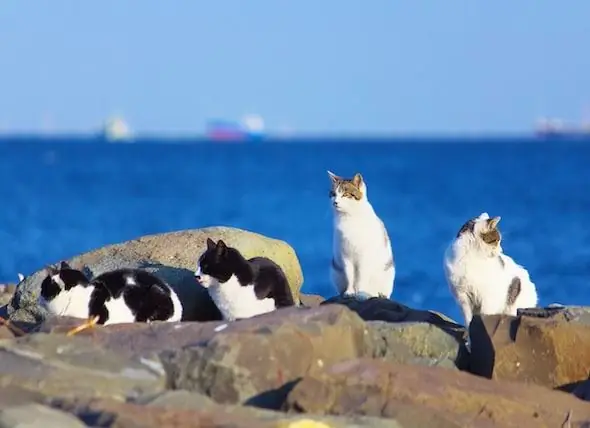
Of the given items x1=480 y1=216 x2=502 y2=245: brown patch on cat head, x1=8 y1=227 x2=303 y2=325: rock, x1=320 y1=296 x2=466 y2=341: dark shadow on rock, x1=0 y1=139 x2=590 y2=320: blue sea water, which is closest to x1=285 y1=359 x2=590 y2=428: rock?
x1=320 y1=296 x2=466 y2=341: dark shadow on rock

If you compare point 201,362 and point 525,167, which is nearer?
point 201,362

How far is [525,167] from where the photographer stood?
83062mm

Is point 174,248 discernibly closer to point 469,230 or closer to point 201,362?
point 469,230

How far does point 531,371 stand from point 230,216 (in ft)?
112

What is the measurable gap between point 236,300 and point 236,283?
14 cm

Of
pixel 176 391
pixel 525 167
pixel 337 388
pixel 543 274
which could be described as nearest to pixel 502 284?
pixel 337 388

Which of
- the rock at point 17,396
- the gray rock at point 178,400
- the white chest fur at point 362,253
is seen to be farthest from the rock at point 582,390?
the rock at point 17,396

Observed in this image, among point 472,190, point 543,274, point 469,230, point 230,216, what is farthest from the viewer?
point 472,190

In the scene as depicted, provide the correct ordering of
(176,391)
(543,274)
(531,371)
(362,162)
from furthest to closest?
(362,162), (543,274), (531,371), (176,391)

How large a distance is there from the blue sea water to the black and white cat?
12.8 m

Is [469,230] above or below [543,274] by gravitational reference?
above

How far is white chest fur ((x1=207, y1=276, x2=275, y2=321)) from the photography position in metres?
9.31

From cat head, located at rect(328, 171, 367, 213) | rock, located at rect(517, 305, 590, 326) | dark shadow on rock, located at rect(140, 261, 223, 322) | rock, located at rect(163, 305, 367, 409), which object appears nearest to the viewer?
rock, located at rect(163, 305, 367, 409)

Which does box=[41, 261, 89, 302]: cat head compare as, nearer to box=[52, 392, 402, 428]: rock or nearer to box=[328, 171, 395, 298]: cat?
box=[52, 392, 402, 428]: rock
